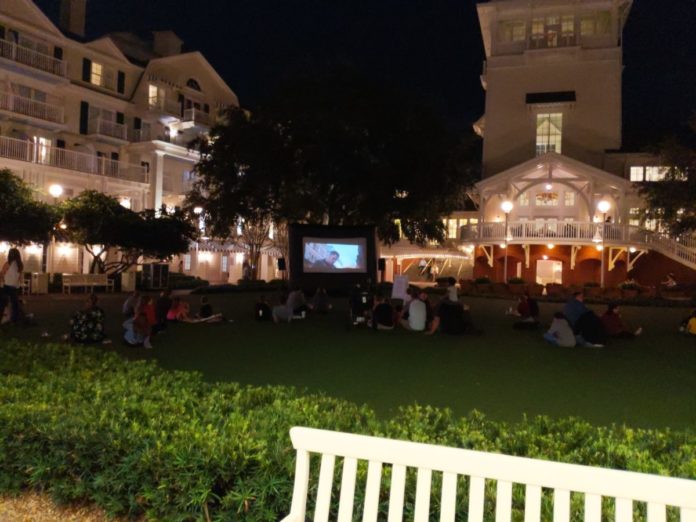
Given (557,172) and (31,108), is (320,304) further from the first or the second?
(31,108)

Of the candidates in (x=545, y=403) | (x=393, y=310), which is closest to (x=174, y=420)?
(x=545, y=403)

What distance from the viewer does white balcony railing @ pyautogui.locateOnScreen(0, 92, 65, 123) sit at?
35.8 metres

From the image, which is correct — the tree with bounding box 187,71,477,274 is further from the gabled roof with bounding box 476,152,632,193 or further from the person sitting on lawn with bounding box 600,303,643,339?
the person sitting on lawn with bounding box 600,303,643,339

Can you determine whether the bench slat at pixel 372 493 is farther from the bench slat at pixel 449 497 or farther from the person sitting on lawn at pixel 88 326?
the person sitting on lawn at pixel 88 326

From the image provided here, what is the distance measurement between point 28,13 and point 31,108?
17.7 ft

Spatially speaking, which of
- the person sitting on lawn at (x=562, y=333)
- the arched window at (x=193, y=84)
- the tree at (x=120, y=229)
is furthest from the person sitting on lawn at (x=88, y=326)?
the arched window at (x=193, y=84)

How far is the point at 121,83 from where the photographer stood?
4459cm

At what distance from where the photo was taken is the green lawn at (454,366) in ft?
28.7

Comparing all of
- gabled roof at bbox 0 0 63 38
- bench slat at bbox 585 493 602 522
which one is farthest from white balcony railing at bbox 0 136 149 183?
bench slat at bbox 585 493 602 522

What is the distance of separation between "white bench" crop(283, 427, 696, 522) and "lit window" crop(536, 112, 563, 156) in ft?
134

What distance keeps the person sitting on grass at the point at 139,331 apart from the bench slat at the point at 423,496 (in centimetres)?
1122

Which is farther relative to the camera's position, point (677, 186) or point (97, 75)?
point (97, 75)

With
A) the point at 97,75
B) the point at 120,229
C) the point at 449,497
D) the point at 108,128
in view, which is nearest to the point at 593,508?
the point at 449,497

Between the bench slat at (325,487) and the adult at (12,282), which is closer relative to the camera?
the bench slat at (325,487)
